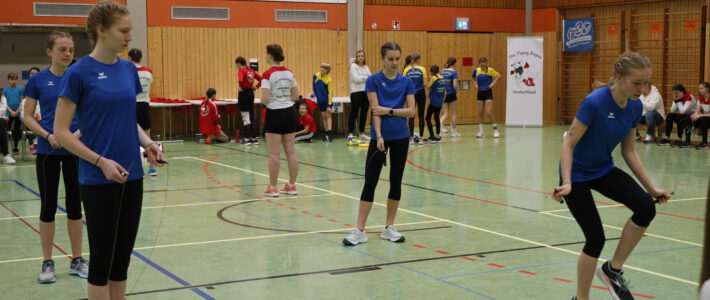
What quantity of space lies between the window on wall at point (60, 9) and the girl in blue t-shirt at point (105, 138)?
48.8 ft

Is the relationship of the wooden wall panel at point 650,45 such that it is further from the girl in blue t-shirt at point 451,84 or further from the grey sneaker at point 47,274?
the grey sneaker at point 47,274

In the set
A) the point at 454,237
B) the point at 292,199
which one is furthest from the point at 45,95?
the point at 292,199

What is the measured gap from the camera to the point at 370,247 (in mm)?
6859

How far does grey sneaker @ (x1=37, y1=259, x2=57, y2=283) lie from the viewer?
5.71 meters

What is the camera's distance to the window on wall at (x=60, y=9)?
17469 mm

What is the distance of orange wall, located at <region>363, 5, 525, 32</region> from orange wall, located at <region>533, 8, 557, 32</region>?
0.38 m

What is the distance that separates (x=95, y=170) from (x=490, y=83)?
50.5ft

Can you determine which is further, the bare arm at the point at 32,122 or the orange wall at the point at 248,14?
the orange wall at the point at 248,14

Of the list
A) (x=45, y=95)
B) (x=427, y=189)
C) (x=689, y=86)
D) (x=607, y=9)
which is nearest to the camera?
(x=45, y=95)

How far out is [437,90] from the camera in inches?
679

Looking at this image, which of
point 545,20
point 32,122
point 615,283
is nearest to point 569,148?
point 615,283

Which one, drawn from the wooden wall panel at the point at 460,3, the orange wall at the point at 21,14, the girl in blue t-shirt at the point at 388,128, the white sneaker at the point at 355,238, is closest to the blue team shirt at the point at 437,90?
the wooden wall panel at the point at 460,3

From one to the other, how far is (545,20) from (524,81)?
2365mm

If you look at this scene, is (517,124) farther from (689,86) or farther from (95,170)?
(95,170)
